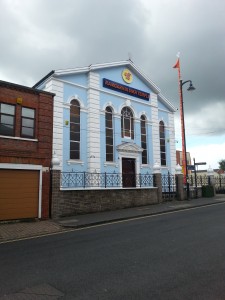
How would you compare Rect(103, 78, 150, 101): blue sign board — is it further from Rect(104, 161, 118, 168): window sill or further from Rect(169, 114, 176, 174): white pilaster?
Rect(104, 161, 118, 168): window sill

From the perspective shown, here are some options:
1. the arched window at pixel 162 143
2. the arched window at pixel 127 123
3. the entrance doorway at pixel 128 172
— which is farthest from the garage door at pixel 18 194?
the arched window at pixel 162 143

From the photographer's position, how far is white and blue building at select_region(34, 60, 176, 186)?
65.2ft

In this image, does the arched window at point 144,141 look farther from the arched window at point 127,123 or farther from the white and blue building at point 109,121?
the arched window at point 127,123

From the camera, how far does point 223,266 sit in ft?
19.4

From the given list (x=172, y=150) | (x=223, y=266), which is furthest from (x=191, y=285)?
(x=172, y=150)

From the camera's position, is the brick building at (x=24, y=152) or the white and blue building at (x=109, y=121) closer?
the brick building at (x=24, y=152)

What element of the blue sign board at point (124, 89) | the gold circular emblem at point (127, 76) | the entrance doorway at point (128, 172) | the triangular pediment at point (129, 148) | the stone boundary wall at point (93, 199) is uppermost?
the gold circular emblem at point (127, 76)

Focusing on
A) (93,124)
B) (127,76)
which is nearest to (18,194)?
(93,124)

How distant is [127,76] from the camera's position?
24.4 meters

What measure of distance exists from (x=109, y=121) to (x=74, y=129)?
11.1 ft

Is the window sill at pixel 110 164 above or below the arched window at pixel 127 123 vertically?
below

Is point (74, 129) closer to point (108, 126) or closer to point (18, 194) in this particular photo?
point (108, 126)

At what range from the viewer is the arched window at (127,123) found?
23.4m

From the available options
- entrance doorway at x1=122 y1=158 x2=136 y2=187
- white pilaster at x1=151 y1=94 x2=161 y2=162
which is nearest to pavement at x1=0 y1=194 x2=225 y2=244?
entrance doorway at x1=122 y1=158 x2=136 y2=187
